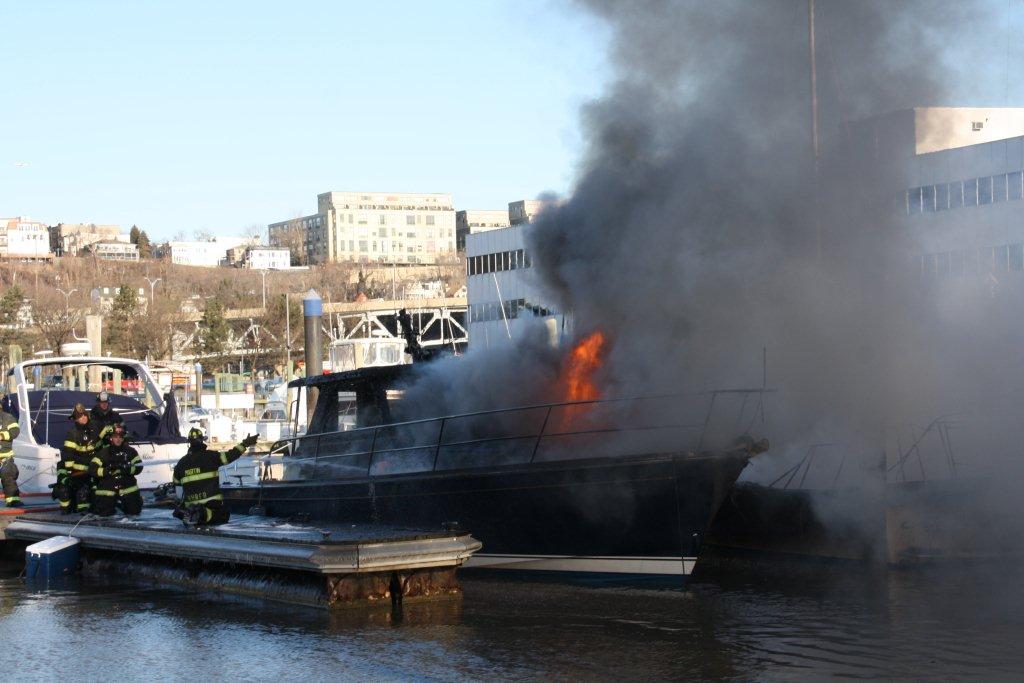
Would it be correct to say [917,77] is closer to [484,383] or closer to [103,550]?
[484,383]

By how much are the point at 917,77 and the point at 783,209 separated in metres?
2.63

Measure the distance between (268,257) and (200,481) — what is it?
143 metres

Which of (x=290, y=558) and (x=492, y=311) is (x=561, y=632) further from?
(x=492, y=311)

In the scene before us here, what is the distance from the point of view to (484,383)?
49.9 feet

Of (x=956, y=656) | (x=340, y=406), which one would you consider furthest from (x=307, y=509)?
(x=956, y=656)

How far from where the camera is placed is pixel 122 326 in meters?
63.6

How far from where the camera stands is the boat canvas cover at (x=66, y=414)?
2039cm

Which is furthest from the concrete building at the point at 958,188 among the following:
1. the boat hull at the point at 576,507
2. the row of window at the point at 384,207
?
the row of window at the point at 384,207

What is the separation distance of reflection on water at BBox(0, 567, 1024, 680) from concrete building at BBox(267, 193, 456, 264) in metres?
160

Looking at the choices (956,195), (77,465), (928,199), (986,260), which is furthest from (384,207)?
(77,465)

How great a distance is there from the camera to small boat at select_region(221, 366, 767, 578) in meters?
12.3

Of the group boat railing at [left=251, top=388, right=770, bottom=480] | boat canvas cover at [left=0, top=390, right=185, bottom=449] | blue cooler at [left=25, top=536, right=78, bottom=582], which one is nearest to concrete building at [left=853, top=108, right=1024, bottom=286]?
boat railing at [left=251, top=388, right=770, bottom=480]

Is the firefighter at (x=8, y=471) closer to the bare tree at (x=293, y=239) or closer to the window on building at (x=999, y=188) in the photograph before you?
the window on building at (x=999, y=188)

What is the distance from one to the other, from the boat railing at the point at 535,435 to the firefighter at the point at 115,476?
241 centimetres
